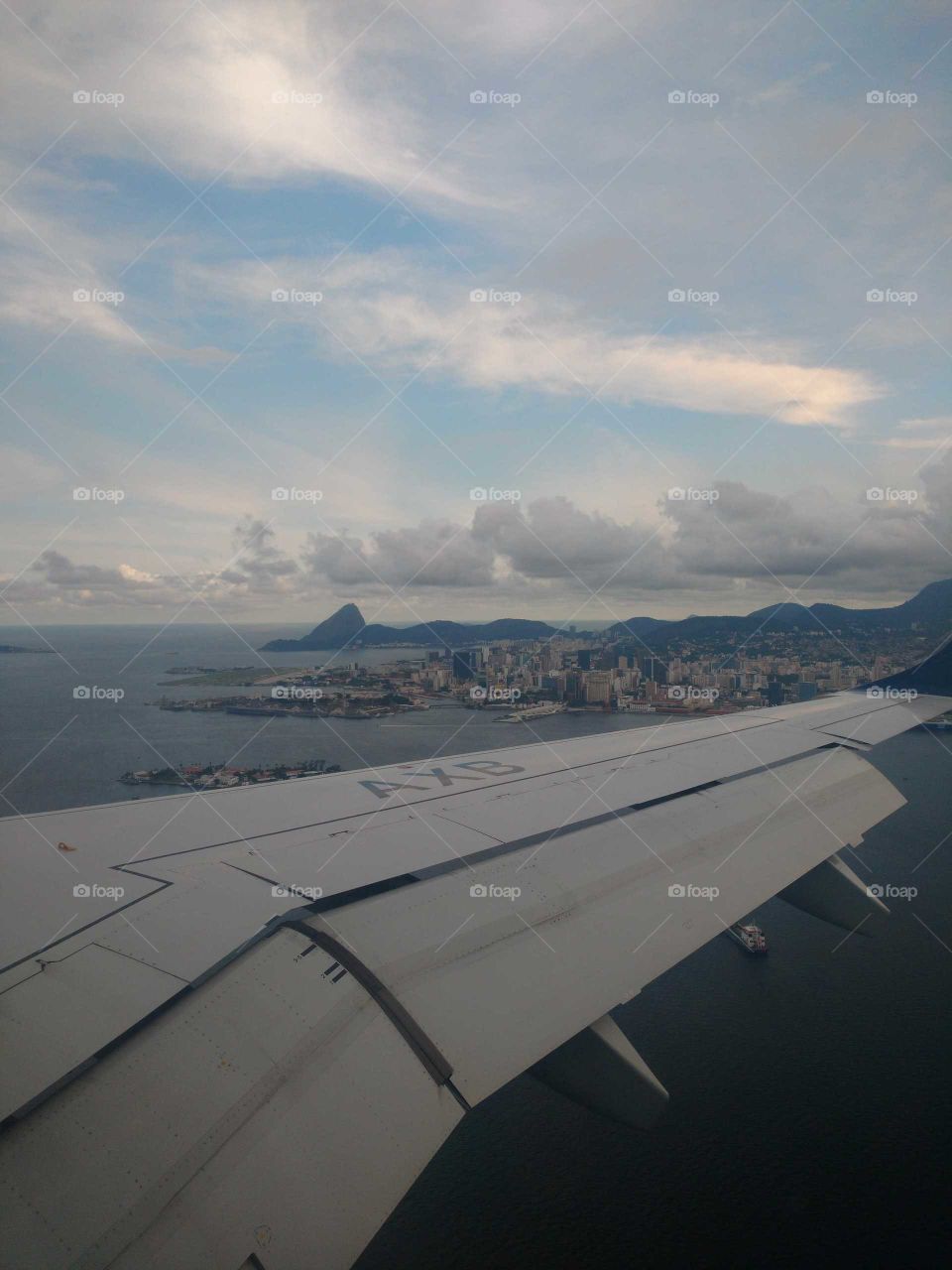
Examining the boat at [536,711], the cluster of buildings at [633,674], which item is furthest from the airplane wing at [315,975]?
the cluster of buildings at [633,674]

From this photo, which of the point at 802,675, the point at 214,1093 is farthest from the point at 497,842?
the point at 802,675

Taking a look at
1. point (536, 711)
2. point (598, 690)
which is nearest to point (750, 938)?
point (536, 711)

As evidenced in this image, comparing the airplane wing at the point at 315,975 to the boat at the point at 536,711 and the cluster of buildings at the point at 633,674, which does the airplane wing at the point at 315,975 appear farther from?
the cluster of buildings at the point at 633,674

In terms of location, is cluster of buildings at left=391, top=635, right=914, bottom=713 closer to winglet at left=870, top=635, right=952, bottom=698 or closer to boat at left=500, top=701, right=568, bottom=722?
boat at left=500, top=701, right=568, bottom=722

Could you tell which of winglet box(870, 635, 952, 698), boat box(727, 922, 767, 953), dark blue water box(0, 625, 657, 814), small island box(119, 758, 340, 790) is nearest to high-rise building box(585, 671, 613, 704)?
dark blue water box(0, 625, 657, 814)

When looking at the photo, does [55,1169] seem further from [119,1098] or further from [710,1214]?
[710,1214]

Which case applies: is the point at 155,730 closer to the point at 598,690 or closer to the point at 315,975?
the point at 598,690
